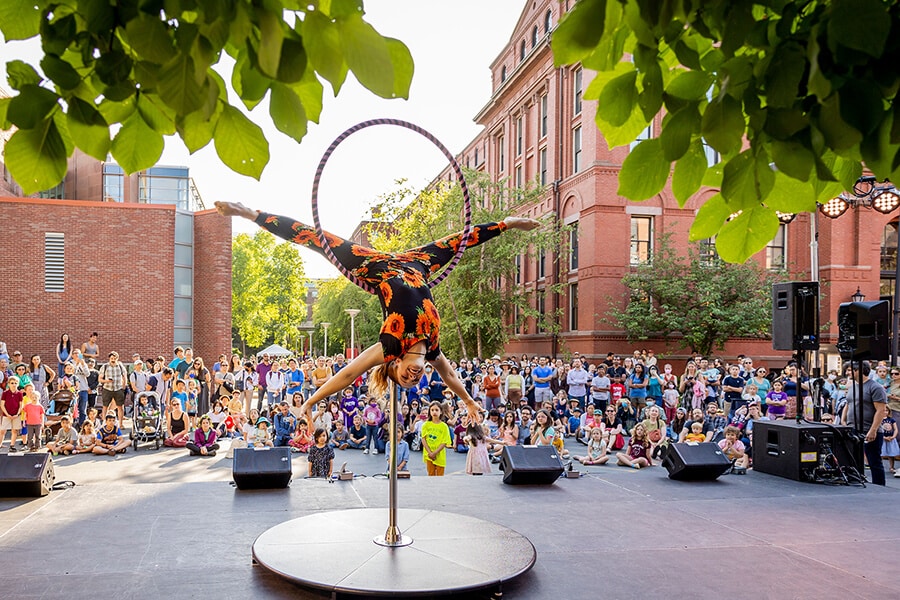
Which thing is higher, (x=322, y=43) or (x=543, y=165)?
(x=543, y=165)

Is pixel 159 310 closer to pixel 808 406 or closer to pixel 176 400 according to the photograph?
pixel 176 400

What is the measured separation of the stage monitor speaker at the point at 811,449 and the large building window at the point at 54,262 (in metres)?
20.3

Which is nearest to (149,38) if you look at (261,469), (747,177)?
(747,177)

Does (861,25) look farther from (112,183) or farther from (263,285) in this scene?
(263,285)

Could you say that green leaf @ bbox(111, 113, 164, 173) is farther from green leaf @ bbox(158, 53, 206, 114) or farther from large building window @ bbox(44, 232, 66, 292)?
large building window @ bbox(44, 232, 66, 292)

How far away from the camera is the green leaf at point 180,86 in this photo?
1.57 meters

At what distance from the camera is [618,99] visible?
216 centimetres

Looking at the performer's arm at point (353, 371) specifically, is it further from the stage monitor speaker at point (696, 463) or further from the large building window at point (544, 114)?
the large building window at point (544, 114)

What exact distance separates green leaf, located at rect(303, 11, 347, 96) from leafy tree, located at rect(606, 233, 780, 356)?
21.9 m

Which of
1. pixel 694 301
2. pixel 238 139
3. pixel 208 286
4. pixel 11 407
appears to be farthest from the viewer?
pixel 694 301

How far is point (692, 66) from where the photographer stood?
206 cm

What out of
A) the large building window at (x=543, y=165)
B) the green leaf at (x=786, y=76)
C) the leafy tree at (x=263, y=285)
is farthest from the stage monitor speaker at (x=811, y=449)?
the leafy tree at (x=263, y=285)

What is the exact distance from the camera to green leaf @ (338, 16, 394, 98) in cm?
154

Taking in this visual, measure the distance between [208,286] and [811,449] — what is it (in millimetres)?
19160
